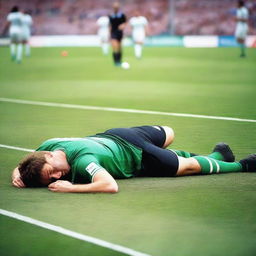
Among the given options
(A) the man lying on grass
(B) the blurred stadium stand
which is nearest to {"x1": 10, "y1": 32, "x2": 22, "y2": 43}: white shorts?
(A) the man lying on grass

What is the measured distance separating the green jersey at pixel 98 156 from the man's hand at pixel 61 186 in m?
0.09

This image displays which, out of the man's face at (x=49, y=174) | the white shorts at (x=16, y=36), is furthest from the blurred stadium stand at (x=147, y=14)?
the man's face at (x=49, y=174)

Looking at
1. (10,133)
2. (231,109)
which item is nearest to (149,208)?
(10,133)

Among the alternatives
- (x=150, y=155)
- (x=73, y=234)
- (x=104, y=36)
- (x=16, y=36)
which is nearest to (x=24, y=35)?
(x=16, y=36)

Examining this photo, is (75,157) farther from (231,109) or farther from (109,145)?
(231,109)

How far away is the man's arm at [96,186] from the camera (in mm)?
7715

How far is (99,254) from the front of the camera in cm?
601

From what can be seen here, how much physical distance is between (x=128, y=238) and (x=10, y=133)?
6.61 meters

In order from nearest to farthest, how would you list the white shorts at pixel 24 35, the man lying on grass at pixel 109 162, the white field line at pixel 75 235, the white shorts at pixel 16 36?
the white field line at pixel 75 235
the man lying on grass at pixel 109 162
the white shorts at pixel 16 36
the white shorts at pixel 24 35

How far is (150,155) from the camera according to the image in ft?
27.5

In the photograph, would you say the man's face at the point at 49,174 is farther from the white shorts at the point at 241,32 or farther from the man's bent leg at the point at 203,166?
the white shorts at the point at 241,32

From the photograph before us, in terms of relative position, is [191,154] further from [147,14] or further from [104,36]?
[147,14]

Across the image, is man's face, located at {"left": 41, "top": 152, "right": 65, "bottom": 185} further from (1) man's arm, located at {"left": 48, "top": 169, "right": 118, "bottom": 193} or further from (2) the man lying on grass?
(1) man's arm, located at {"left": 48, "top": 169, "right": 118, "bottom": 193}

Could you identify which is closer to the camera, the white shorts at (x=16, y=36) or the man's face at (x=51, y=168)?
the man's face at (x=51, y=168)
